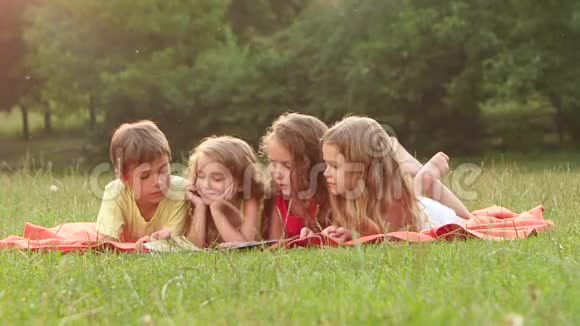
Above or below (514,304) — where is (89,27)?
above

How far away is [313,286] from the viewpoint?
12.5 feet

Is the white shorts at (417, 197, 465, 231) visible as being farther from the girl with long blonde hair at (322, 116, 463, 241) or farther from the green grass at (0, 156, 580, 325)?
the green grass at (0, 156, 580, 325)

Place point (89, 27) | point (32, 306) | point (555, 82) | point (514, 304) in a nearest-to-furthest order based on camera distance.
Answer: point (514, 304) < point (32, 306) < point (555, 82) < point (89, 27)

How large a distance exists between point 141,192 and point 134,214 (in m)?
0.18

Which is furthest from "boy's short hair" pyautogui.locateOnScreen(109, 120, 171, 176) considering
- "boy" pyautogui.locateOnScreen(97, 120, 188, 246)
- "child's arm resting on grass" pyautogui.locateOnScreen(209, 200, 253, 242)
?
"child's arm resting on grass" pyautogui.locateOnScreen(209, 200, 253, 242)

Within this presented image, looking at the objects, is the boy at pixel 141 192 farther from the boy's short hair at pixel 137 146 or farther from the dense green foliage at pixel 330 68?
the dense green foliage at pixel 330 68

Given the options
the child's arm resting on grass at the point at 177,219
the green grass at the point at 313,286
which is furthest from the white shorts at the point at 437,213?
the child's arm resting on grass at the point at 177,219

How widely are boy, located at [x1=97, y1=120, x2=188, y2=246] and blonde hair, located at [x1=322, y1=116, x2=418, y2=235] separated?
3.18 feet

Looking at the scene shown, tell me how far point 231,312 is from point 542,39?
23.3 metres

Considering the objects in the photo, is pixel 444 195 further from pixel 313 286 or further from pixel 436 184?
pixel 313 286

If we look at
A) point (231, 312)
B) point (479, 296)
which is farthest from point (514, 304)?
point (231, 312)

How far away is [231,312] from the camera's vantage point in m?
3.25

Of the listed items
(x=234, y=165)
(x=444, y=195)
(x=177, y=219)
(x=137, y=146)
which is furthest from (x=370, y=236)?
(x=444, y=195)

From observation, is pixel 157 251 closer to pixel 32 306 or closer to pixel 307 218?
pixel 307 218
